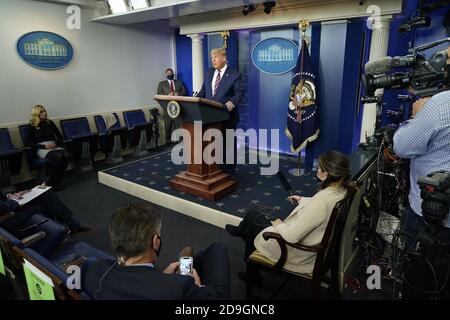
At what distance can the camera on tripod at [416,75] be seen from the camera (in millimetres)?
1602

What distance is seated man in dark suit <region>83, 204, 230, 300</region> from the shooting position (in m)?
1.05

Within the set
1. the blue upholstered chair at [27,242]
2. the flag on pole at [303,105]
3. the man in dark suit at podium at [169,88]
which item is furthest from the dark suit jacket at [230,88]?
the man in dark suit at podium at [169,88]

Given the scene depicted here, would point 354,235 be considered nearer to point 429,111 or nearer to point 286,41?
point 429,111

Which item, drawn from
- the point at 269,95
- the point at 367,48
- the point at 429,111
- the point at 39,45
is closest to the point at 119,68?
Result: the point at 39,45

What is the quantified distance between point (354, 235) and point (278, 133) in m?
3.46

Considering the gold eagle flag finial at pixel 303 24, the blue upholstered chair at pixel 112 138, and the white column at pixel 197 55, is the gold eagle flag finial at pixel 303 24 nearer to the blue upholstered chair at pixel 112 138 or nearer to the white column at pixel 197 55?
the white column at pixel 197 55

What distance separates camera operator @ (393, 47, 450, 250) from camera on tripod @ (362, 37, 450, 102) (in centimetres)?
4

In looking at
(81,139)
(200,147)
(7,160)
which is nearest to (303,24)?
(200,147)

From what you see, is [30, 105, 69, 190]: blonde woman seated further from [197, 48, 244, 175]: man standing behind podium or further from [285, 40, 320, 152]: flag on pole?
[285, 40, 320, 152]: flag on pole

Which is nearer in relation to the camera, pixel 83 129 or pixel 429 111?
pixel 429 111

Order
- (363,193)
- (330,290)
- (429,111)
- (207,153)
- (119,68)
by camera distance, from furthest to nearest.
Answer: (119,68)
(207,153)
(363,193)
(330,290)
(429,111)

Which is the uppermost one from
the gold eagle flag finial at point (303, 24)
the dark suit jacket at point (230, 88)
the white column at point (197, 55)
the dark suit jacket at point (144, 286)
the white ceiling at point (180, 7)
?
the white ceiling at point (180, 7)

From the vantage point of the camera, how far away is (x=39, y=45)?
15.6 feet

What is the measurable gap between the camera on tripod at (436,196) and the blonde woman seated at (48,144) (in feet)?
14.2
